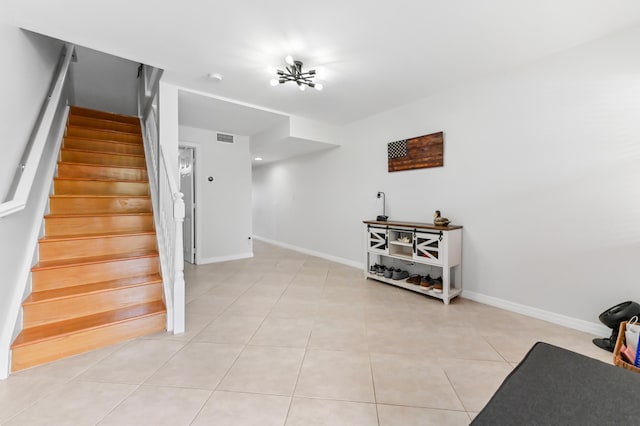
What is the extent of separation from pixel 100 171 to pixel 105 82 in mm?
2778

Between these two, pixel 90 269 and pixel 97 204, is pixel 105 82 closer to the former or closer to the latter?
pixel 97 204

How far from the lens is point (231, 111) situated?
155 inches

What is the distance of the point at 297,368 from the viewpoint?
1.91 metres

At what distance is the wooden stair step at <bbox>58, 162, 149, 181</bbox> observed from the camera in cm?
299

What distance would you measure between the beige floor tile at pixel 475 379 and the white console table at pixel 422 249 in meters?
1.19

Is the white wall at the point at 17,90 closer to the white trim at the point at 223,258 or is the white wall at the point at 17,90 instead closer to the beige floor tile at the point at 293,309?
the beige floor tile at the point at 293,309

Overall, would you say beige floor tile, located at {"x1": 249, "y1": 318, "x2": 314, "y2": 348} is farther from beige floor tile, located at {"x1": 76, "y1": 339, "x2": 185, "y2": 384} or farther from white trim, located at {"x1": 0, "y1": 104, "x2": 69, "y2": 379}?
white trim, located at {"x1": 0, "y1": 104, "x2": 69, "y2": 379}

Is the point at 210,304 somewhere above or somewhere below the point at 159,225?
below

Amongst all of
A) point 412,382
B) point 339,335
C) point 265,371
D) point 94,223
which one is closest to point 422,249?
point 339,335

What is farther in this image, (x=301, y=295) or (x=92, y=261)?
(x=301, y=295)

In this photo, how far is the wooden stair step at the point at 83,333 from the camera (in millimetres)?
1868

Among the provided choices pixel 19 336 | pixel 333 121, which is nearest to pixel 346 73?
pixel 333 121

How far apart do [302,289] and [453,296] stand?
1.83m

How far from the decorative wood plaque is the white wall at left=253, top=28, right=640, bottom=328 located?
0.09m
